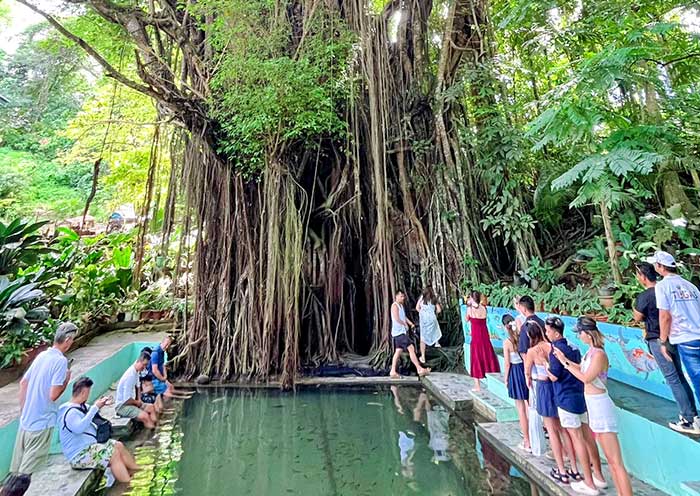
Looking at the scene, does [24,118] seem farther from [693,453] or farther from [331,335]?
[693,453]

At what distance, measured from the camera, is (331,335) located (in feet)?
16.4

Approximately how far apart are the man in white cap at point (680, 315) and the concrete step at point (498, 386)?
4.16 ft

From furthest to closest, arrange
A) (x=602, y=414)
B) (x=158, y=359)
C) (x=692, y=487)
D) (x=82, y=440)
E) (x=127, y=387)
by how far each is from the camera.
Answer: (x=158, y=359) → (x=127, y=387) → (x=82, y=440) → (x=602, y=414) → (x=692, y=487)

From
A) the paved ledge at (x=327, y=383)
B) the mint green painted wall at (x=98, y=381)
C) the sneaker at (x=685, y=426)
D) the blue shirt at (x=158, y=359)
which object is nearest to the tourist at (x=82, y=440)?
the mint green painted wall at (x=98, y=381)

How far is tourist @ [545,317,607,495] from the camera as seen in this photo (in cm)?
195

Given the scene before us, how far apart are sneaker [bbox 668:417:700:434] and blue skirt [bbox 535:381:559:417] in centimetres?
67

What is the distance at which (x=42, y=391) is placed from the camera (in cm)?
216

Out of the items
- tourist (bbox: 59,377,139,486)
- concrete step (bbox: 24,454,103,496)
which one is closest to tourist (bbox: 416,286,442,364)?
tourist (bbox: 59,377,139,486)

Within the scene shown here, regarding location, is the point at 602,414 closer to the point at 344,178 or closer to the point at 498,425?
the point at 498,425

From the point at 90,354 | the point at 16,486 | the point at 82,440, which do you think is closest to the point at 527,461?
the point at 16,486

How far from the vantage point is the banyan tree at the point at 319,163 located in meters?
4.29

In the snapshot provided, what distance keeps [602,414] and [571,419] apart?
0.21 meters

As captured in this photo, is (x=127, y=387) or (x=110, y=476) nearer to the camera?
(x=110, y=476)

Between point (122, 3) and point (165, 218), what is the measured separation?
2371mm
